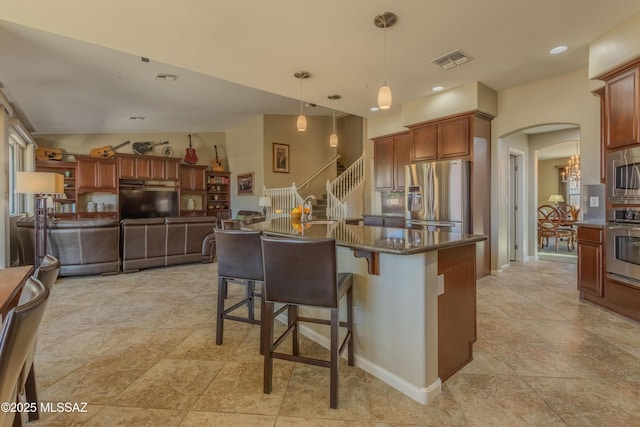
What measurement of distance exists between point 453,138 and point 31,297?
489 cm

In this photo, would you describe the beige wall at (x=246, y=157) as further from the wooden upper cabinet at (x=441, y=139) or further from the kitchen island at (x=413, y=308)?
the kitchen island at (x=413, y=308)

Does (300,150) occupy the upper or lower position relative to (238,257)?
upper

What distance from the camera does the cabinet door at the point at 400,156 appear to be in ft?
18.8

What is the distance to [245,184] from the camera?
8898 millimetres

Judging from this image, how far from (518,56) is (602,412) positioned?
11.7 feet

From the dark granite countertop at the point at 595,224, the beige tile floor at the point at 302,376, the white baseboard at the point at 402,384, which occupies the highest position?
the dark granite countertop at the point at 595,224

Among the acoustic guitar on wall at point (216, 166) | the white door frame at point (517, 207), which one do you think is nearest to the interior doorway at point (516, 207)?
the white door frame at point (517, 207)

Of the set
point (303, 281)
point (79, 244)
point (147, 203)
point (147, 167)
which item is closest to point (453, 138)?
point (303, 281)

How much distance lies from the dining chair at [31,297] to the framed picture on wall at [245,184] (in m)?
7.19

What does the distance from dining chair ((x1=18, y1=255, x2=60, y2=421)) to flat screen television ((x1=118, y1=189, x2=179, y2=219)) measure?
294 inches

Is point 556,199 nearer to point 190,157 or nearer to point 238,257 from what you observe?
point 238,257

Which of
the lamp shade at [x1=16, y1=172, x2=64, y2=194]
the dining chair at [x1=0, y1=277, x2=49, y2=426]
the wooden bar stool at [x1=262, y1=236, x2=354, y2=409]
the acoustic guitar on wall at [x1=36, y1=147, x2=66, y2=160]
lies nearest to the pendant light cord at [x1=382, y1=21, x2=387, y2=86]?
the wooden bar stool at [x1=262, y1=236, x2=354, y2=409]

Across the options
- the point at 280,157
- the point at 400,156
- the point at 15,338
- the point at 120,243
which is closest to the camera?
the point at 15,338

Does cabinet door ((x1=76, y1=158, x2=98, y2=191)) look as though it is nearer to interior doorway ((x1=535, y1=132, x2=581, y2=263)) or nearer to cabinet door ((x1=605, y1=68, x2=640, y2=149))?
cabinet door ((x1=605, y1=68, x2=640, y2=149))
